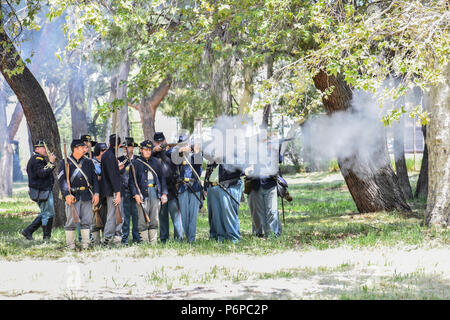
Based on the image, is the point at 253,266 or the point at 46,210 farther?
the point at 46,210

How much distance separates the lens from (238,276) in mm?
7840

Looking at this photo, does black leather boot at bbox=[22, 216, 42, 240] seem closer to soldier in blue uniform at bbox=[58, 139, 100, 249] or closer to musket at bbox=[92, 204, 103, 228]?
musket at bbox=[92, 204, 103, 228]

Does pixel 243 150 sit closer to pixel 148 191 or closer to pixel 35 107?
pixel 148 191

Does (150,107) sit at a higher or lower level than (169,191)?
higher

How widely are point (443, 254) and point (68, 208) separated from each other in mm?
5729

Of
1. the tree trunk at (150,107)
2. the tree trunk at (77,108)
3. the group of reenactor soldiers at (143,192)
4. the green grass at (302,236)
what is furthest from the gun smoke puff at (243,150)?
the tree trunk at (77,108)

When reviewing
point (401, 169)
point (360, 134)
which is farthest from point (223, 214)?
point (401, 169)

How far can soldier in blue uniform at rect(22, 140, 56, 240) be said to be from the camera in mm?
11805

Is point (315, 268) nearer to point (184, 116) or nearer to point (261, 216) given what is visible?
point (261, 216)

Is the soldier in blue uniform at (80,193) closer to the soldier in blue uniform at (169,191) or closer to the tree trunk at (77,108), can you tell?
the soldier in blue uniform at (169,191)

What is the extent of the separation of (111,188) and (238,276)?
3774mm

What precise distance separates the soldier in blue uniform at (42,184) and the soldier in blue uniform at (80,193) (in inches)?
47.2

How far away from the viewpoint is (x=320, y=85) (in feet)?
47.7

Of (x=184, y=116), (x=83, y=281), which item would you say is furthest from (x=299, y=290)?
(x=184, y=116)
